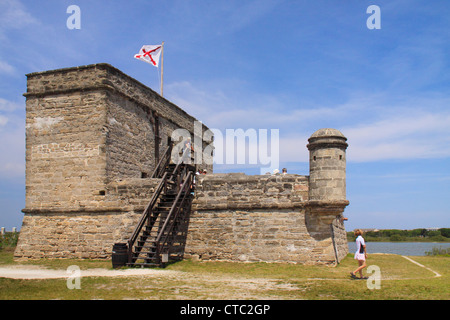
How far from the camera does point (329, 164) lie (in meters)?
12.1

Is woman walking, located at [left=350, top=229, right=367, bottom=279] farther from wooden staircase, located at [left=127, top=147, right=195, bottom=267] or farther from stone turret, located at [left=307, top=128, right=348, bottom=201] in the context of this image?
wooden staircase, located at [left=127, top=147, right=195, bottom=267]

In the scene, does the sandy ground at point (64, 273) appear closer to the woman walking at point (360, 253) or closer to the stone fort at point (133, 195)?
the stone fort at point (133, 195)

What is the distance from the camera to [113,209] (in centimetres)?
1427

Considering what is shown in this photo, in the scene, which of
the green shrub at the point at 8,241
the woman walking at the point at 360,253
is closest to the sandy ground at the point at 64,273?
the woman walking at the point at 360,253

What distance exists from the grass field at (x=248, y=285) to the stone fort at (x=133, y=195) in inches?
41.5

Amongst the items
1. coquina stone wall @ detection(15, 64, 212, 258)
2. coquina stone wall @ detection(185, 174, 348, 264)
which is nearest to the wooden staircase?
coquina stone wall @ detection(185, 174, 348, 264)

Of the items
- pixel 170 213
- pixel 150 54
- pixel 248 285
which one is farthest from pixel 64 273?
pixel 150 54

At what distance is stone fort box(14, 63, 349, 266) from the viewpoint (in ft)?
40.6

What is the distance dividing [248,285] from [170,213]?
4417mm

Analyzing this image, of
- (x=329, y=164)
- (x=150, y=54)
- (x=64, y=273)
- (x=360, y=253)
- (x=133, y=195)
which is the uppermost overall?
(x=150, y=54)

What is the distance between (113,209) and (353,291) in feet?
29.5

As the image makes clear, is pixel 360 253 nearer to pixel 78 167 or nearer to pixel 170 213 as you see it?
pixel 170 213

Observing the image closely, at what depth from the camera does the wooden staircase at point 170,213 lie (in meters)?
12.8
